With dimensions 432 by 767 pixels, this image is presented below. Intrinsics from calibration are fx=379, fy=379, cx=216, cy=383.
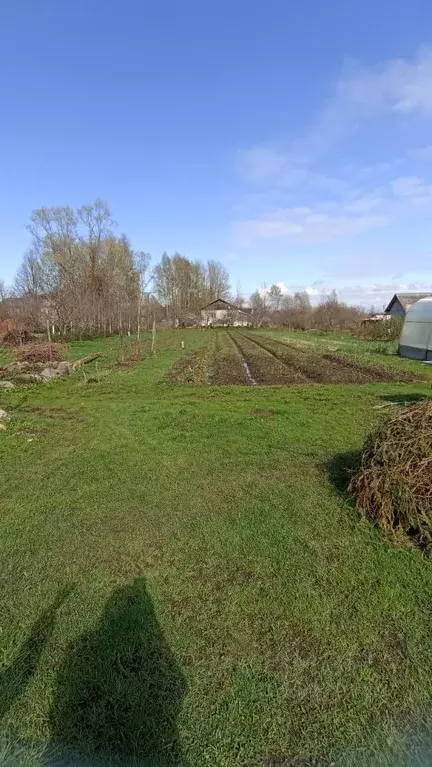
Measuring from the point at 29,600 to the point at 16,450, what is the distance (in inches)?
168

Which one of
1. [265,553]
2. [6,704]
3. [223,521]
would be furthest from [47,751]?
[223,521]

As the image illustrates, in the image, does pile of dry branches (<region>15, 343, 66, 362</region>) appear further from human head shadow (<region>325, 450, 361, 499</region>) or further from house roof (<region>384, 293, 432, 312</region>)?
house roof (<region>384, 293, 432, 312</region>)

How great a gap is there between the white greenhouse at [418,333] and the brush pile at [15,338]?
80.5ft

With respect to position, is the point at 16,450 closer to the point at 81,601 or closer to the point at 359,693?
the point at 81,601

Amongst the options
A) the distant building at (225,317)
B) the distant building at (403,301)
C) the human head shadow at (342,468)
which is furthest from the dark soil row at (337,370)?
the distant building at (225,317)

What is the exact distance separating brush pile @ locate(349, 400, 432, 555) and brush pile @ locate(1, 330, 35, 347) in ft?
89.2

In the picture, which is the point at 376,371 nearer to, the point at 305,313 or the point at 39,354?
the point at 39,354

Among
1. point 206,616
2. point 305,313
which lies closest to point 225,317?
point 305,313

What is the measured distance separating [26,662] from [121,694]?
0.74 metres

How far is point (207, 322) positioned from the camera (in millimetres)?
73438

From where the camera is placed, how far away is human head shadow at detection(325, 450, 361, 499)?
497 cm

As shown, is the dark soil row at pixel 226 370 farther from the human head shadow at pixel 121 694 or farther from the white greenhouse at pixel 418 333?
the human head shadow at pixel 121 694

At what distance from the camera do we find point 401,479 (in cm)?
396

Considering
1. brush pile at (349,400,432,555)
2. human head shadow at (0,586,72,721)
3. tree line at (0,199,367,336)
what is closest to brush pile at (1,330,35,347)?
tree line at (0,199,367,336)
